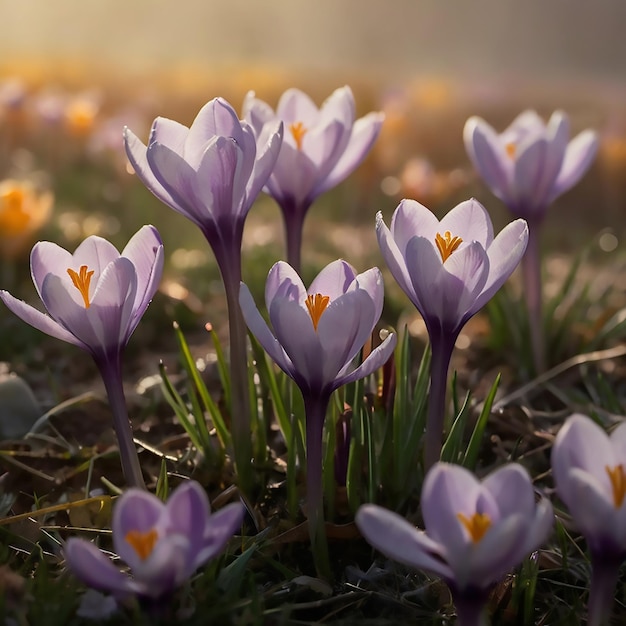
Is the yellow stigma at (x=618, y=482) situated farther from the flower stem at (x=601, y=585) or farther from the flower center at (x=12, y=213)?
the flower center at (x=12, y=213)

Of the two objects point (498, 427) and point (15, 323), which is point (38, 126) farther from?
point (498, 427)

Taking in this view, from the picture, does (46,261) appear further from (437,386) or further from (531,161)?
(531,161)

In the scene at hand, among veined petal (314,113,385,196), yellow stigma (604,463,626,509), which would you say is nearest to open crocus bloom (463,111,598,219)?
veined petal (314,113,385,196)

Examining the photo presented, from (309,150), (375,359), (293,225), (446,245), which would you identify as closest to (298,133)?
(309,150)

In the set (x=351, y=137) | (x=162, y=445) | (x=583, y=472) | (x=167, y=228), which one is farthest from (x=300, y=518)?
(x=167, y=228)

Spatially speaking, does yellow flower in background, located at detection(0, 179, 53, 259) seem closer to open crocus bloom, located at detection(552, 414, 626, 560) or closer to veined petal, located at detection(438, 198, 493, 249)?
veined petal, located at detection(438, 198, 493, 249)

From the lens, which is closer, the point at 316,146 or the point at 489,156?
the point at 316,146

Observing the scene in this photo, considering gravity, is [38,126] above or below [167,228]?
above
